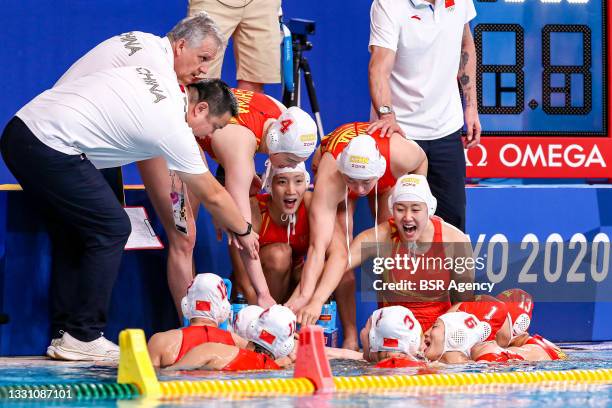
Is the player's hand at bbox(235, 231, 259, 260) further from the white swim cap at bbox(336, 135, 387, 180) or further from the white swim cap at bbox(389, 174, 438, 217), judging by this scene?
the white swim cap at bbox(389, 174, 438, 217)

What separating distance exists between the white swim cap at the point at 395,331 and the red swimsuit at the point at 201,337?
66 centimetres

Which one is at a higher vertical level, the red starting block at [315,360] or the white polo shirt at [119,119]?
the white polo shirt at [119,119]

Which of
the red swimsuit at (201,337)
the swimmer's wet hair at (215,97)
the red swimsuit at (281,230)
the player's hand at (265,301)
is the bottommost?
the red swimsuit at (201,337)

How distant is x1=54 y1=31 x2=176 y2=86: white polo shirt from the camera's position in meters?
5.87

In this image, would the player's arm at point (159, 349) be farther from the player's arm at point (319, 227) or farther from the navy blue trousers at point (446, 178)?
the navy blue trousers at point (446, 178)

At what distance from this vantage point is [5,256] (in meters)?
6.20

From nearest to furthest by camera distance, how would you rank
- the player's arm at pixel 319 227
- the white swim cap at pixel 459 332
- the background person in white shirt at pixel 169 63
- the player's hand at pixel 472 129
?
the background person in white shirt at pixel 169 63
the white swim cap at pixel 459 332
the player's arm at pixel 319 227
the player's hand at pixel 472 129

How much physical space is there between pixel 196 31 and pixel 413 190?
1.29m

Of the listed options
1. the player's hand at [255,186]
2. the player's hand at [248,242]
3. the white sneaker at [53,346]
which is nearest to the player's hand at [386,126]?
the player's hand at [255,186]

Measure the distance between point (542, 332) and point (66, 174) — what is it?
113 inches

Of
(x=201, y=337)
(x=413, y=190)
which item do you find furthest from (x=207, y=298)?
(x=413, y=190)

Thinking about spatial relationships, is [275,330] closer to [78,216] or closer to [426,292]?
[78,216]

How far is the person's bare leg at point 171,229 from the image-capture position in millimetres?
6070

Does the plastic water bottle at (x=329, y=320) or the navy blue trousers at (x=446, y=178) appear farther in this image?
the navy blue trousers at (x=446, y=178)
